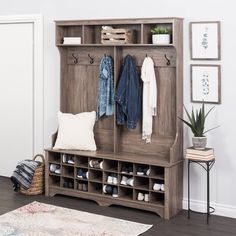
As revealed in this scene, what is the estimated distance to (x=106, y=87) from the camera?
5289 millimetres

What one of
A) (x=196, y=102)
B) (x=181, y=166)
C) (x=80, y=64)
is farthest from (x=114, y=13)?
(x=181, y=166)

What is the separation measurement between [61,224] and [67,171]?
997 mm

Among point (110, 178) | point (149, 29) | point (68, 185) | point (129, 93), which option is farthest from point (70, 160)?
point (149, 29)

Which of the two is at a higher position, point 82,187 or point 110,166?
point 110,166

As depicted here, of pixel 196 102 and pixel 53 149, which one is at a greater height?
pixel 196 102

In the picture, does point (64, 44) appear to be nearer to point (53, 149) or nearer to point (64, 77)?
point (64, 77)

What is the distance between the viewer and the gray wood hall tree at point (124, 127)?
4879 mm

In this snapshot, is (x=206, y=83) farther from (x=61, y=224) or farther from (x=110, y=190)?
(x=61, y=224)

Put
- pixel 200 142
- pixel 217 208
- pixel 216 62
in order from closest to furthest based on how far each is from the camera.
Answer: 1. pixel 200 142
2. pixel 216 62
3. pixel 217 208

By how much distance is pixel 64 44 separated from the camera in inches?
215

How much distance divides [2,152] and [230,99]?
302cm

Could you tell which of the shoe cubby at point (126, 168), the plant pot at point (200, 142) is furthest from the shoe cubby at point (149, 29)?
the shoe cubby at point (126, 168)

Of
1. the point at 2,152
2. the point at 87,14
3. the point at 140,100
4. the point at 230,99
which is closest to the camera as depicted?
the point at 230,99

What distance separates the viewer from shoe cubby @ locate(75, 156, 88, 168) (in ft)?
17.4
